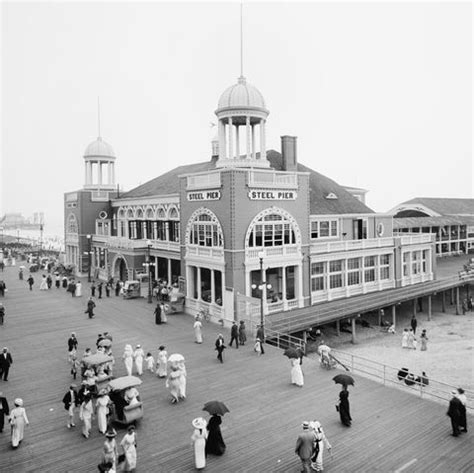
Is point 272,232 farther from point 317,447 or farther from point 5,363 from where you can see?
point 317,447

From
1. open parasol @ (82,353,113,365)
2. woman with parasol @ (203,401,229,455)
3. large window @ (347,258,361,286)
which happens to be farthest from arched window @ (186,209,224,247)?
woman with parasol @ (203,401,229,455)

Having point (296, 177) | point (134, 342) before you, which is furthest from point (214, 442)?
point (296, 177)

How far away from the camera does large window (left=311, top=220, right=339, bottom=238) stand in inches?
1491

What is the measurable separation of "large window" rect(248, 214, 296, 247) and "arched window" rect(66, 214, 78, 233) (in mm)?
32384

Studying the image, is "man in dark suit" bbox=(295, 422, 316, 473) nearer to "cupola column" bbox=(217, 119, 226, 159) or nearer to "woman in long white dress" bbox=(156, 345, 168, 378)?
"woman in long white dress" bbox=(156, 345, 168, 378)

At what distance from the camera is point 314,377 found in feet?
63.0

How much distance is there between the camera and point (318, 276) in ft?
114

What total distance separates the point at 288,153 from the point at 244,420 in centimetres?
2583

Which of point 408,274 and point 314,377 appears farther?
point 408,274

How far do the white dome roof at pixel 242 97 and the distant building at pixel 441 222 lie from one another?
3176cm

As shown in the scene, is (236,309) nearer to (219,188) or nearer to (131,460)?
(219,188)

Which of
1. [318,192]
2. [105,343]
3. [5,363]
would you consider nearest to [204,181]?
[318,192]

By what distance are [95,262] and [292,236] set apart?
1145 inches

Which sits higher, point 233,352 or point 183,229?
point 183,229
